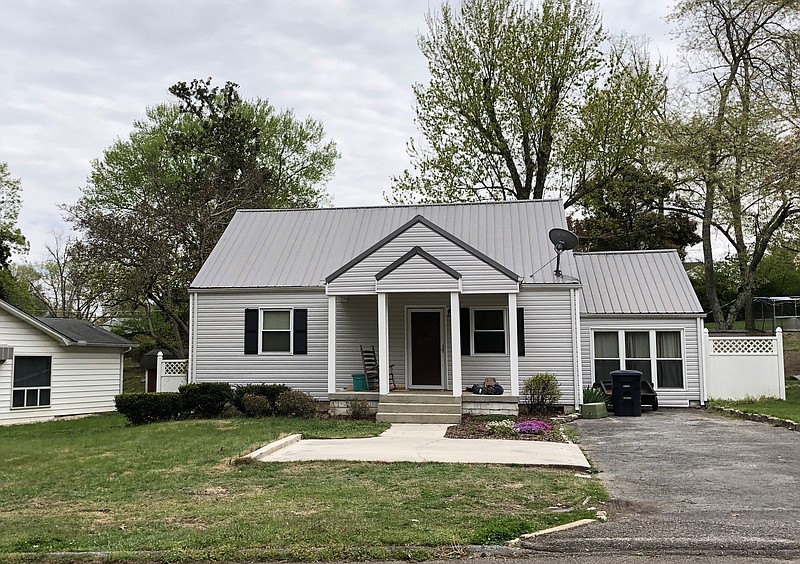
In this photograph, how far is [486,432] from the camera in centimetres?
1408

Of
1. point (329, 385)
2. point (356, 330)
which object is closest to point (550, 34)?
point (356, 330)

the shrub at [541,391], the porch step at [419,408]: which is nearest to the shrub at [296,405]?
the porch step at [419,408]

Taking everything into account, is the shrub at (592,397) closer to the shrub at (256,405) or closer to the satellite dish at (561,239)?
the satellite dish at (561,239)

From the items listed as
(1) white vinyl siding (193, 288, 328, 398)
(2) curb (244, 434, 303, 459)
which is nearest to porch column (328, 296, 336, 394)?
(1) white vinyl siding (193, 288, 328, 398)

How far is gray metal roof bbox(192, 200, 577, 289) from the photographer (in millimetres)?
19625

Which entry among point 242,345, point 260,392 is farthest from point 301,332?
point 260,392

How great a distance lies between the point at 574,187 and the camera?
30.7 metres

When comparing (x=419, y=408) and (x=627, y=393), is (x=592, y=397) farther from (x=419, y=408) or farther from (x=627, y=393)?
(x=419, y=408)

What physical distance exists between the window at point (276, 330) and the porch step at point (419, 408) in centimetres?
388

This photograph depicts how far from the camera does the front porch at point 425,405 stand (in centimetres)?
1612

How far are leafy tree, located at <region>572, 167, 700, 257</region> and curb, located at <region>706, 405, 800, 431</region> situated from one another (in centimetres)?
1431

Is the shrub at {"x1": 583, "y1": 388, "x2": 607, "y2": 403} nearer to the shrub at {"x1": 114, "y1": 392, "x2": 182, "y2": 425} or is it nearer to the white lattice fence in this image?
the shrub at {"x1": 114, "y1": 392, "x2": 182, "y2": 425}

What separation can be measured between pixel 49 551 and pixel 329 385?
443 inches

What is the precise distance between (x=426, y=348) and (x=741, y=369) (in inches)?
318
